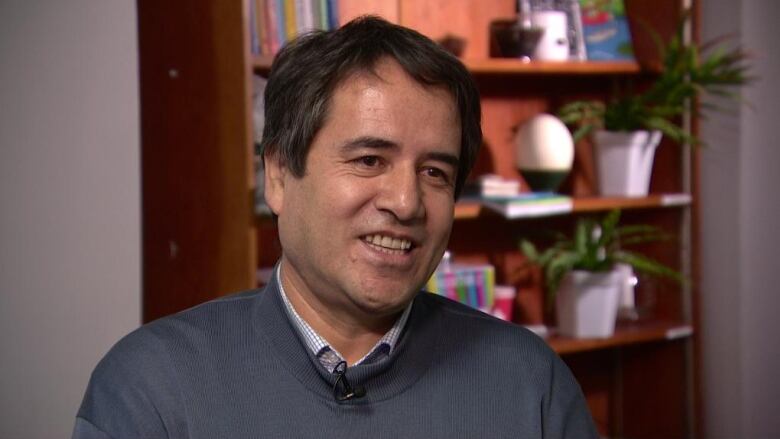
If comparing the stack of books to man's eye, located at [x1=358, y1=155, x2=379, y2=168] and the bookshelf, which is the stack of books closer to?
the bookshelf

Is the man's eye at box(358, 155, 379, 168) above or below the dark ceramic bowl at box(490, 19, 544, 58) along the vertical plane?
below

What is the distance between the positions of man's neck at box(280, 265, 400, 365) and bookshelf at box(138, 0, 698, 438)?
1.14 m

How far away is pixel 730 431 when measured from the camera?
3283mm

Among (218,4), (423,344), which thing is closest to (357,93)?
(423,344)

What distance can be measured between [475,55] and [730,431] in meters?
1.58

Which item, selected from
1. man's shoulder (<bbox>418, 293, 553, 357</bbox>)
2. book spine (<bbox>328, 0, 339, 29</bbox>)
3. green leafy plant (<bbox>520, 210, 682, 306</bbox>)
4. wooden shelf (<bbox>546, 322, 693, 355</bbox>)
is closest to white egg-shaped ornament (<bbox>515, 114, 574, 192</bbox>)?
green leafy plant (<bbox>520, 210, 682, 306</bbox>)

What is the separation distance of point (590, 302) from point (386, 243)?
1.95m

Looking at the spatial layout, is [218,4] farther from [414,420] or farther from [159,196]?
[414,420]

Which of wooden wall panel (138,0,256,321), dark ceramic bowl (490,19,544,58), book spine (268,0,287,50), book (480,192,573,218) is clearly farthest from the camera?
dark ceramic bowl (490,19,544,58)

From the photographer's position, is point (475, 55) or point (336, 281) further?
point (475, 55)

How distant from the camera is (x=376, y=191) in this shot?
4.14 ft

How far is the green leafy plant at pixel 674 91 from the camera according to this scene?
3070 millimetres

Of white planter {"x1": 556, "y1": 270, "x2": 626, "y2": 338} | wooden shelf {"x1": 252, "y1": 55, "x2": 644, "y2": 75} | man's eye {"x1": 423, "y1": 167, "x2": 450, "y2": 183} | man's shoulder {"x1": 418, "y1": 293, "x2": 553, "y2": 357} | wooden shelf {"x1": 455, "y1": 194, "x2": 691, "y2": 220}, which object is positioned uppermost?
wooden shelf {"x1": 252, "y1": 55, "x2": 644, "y2": 75}

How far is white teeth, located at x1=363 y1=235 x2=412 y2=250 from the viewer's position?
1.27 m
